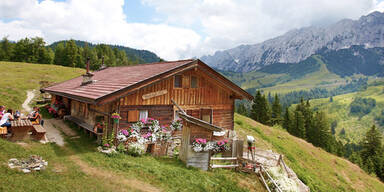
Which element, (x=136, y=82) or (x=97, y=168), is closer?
(x=97, y=168)

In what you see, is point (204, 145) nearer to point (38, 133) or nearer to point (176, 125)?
point (176, 125)

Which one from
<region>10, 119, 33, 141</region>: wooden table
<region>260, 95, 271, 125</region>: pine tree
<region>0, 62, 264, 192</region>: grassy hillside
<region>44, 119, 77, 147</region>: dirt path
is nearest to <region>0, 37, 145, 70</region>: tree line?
<region>260, 95, 271, 125</region>: pine tree

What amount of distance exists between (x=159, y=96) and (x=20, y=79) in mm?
37619

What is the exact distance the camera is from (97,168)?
1145 cm

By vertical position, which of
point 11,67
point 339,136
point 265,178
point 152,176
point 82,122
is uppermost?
point 11,67

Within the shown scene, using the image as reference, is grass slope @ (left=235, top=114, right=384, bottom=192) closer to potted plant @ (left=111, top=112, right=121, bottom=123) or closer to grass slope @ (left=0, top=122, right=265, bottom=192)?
Result: grass slope @ (left=0, top=122, right=265, bottom=192)

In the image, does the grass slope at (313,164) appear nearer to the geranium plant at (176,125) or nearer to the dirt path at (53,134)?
the geranium plant at (176,125)

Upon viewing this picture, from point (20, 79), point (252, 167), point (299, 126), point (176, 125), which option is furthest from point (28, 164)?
point (299, 126)

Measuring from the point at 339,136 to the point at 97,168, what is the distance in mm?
194637

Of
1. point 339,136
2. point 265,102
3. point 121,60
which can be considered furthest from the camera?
point 339,136

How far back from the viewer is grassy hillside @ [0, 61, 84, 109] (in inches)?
1156

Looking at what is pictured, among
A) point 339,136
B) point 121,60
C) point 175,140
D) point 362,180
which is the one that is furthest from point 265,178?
point 339,136

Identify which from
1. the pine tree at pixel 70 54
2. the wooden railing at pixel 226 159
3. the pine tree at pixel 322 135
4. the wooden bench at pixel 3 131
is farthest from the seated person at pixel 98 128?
the pine tree at pixel 70 54

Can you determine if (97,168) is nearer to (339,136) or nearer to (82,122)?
(82,122)
